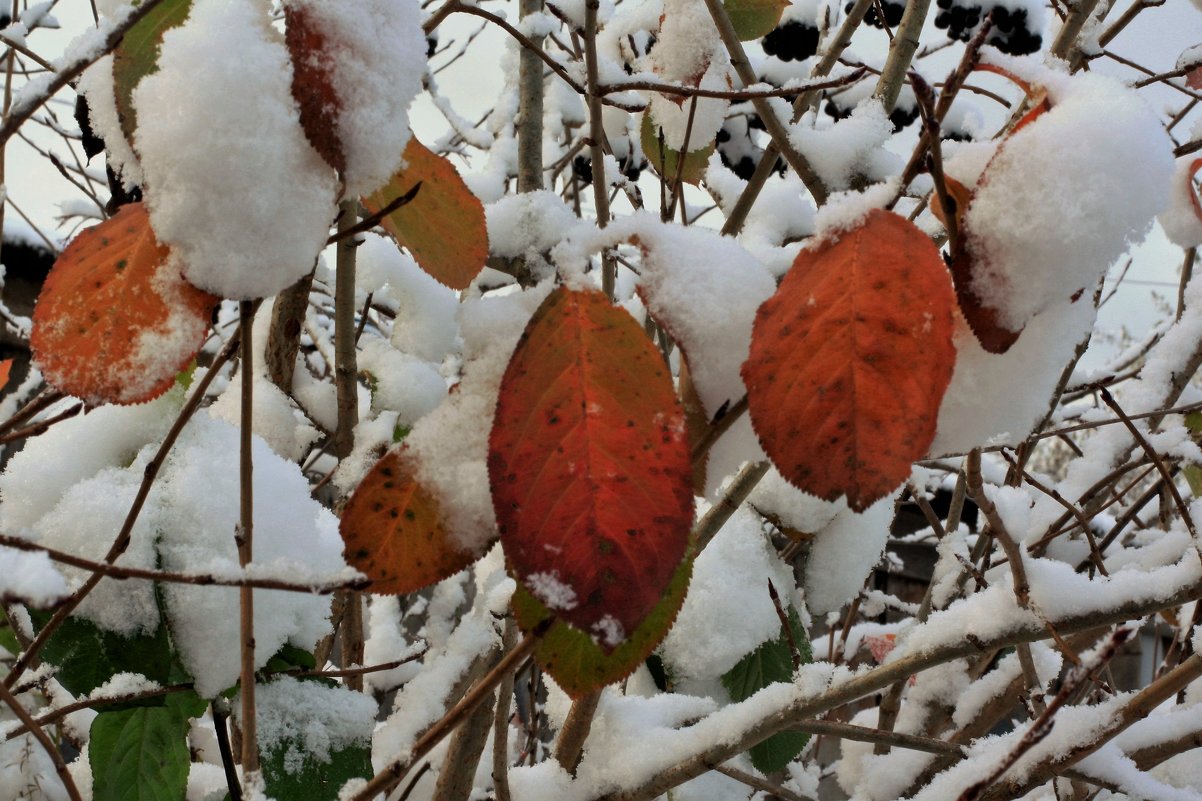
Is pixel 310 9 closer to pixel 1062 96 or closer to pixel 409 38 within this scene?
pixel 409 38

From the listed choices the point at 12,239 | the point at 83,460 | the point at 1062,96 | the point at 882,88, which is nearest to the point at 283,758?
the point at 83,460

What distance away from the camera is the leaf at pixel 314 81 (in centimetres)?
35

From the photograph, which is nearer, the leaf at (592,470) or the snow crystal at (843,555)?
the leaf at (592,470)

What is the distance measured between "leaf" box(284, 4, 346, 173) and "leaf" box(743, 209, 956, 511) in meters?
0.19

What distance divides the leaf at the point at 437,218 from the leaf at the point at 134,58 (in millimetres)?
133

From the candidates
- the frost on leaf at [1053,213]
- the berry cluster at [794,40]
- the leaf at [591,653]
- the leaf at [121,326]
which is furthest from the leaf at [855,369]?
the berry cluster at [794,40]

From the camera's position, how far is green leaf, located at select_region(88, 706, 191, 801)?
1.84 ft

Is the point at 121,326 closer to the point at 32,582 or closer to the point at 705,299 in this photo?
the point at 32,582

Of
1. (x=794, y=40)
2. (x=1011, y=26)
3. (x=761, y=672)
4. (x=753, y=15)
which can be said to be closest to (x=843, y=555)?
(x=761, y=672)

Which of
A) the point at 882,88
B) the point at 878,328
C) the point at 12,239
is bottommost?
the point at 878,328

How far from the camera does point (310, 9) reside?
0.36 meters

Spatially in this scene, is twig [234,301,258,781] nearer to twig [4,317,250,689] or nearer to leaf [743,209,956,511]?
twig [4,317,250,689]

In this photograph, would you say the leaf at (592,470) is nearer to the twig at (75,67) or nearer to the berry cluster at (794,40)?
the twig at (75,67)

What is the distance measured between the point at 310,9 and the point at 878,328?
267mm
